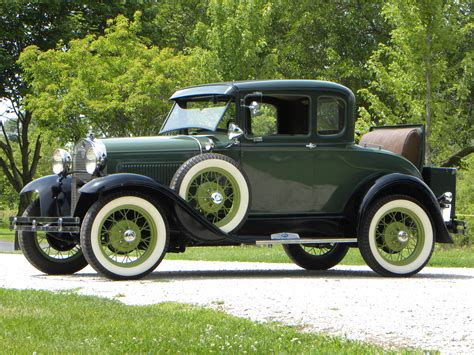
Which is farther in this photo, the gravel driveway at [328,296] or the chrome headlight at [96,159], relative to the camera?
the chrome headlight at [96,159]

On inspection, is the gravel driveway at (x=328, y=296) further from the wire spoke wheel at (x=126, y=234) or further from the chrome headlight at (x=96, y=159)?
the chrome headlight at (x=96, y=159)

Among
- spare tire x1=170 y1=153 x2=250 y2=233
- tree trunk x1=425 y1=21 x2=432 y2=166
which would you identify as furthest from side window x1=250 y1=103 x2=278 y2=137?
tree trunk x1=425 y1=21 x2=432 y2=166

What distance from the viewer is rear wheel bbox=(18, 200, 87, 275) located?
39.2ft

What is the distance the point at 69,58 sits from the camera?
94.5 ft

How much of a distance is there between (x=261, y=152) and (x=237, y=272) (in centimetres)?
191

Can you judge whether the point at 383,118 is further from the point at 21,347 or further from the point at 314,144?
the point at 21,347

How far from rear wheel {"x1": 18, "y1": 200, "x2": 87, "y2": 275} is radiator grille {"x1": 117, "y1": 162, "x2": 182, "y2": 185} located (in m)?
1.30

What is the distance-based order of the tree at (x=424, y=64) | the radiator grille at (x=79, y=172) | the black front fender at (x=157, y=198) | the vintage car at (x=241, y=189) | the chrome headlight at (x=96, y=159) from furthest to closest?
1. the tree at (x=424, y=64)
2. the radiator grille at (x=79, y=172)
3. the chrome headlight at (x=96, y=159)
4. the vintage car at (x=241, y=189)
5. the black front fender at (x=157, y=198)

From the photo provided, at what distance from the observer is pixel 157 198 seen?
11.0m

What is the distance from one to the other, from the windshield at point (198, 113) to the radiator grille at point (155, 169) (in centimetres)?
80

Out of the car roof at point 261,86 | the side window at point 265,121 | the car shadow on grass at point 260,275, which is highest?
the car roof at point 261,86

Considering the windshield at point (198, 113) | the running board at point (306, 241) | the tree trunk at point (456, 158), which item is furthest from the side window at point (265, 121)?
the tree trunk at point (456, 158)

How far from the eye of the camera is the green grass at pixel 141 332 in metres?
6.29

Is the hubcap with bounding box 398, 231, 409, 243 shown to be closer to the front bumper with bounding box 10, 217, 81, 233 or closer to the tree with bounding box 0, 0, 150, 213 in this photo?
the front bumper with bounding box 10, 217, 81, 233
